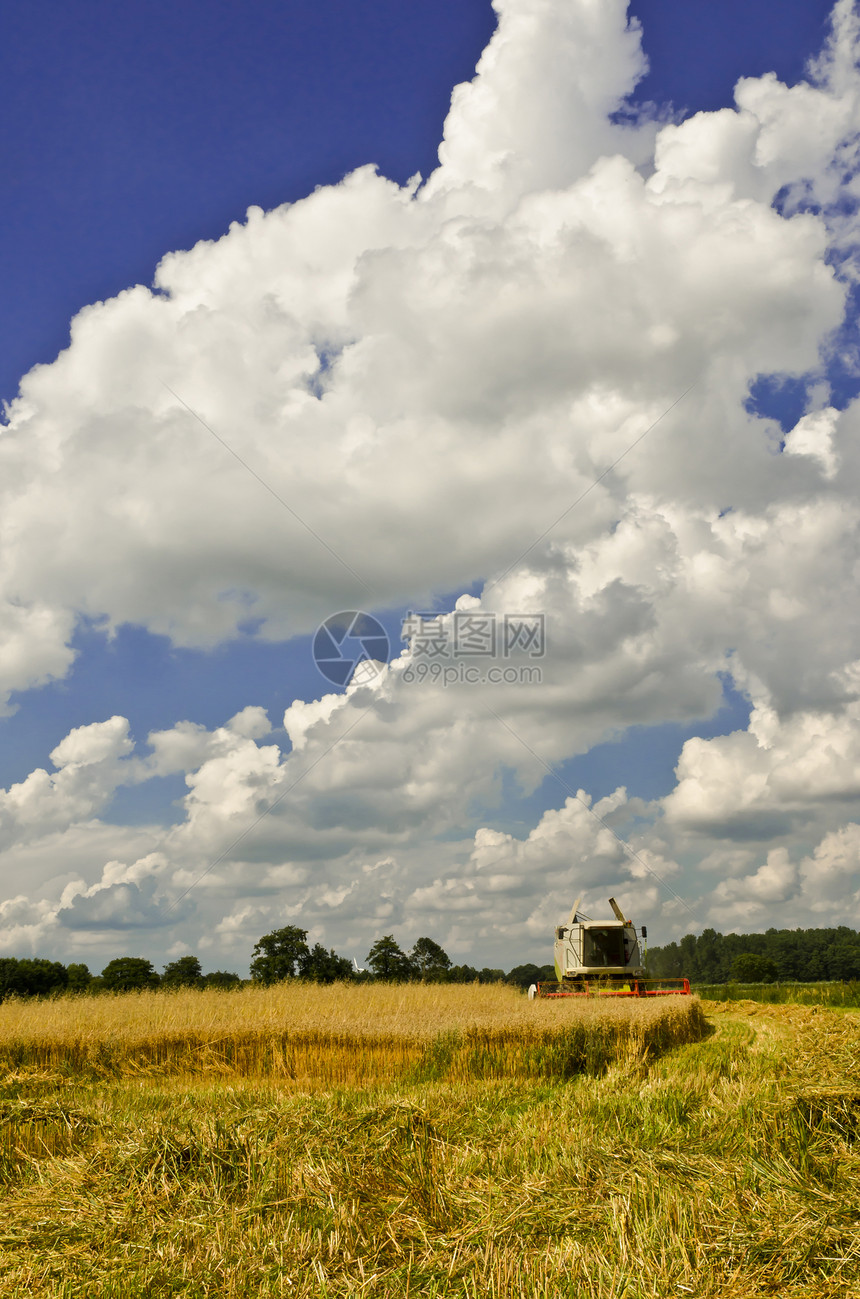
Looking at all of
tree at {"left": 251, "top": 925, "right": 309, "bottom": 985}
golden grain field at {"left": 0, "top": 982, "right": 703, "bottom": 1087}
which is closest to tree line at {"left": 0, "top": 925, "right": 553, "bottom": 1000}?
tree at {"left": 251, "top": 925, "right": 309, "bottom": 985}

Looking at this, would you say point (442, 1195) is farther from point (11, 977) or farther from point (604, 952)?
point (11, 977)

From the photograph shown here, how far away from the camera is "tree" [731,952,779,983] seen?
263ft

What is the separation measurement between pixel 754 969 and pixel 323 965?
165 ft

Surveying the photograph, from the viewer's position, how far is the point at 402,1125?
6.10 meters

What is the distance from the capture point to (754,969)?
80750mm

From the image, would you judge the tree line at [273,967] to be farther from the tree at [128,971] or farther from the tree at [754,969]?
the tree at [754,969]

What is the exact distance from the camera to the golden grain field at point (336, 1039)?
11148 mm

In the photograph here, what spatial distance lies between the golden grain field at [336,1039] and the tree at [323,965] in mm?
32896

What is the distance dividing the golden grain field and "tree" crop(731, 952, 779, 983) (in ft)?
238

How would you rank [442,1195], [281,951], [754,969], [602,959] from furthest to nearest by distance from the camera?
[754,969], [281,951], [602,959], [442,1195]

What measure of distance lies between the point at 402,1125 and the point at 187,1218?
1.73m

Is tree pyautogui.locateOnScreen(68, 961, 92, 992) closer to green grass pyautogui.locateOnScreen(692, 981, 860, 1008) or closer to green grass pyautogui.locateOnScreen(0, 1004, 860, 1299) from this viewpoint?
green grass pyautogui.locateOnScreen(692, 981, 860, 1008)

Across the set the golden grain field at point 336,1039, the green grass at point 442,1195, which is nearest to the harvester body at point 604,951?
the golden grain field at point 336,1039

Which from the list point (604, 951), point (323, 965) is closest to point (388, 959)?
point (323, 965)
